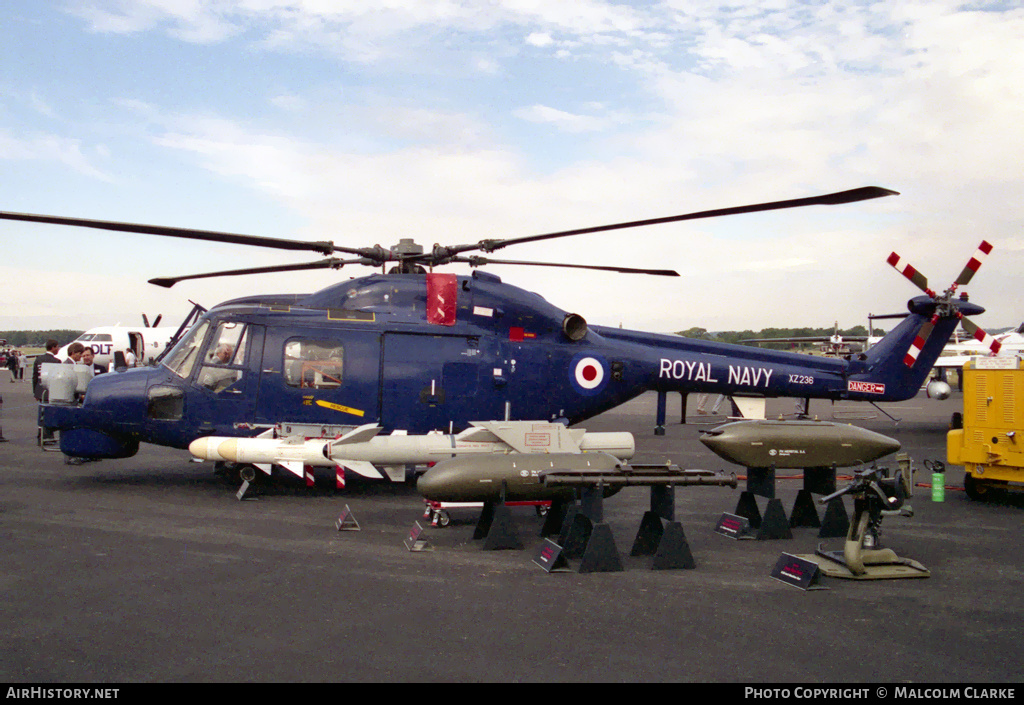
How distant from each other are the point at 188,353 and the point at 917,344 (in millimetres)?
15665

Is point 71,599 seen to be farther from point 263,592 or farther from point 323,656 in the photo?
point 323,656

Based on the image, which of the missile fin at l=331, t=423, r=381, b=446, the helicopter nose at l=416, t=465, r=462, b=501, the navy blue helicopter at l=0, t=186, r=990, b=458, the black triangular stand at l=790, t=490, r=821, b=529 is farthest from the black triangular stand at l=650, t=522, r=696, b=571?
the navy blue helicopter at l=0, t=186, r=990, b=458

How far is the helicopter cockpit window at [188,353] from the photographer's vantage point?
11539mm

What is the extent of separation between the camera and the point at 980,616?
6.19m

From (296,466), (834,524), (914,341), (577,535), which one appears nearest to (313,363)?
(296,466)

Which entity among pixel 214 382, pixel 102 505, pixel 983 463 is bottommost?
pixel 102 505

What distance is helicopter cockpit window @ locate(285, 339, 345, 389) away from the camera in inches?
452

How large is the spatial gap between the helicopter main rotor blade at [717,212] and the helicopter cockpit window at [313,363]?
270 centimetres

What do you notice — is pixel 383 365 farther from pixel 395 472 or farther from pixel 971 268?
pixel 971 268

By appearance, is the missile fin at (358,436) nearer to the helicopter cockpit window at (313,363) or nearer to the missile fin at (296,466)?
the missile fin at (296,466)

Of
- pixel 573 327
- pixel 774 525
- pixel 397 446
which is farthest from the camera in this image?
pixel 573 327

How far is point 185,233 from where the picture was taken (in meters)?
9.73
